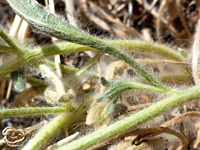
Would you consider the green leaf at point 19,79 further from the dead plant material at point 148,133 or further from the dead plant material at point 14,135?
the dead plant material at point 148,133

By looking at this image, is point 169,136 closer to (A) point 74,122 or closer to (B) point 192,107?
(B) point 192,107

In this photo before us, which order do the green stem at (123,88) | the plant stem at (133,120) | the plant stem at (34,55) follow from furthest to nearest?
the plant stem at (34,55)
the green stem at (123,88)
the plant stem at (133,120)

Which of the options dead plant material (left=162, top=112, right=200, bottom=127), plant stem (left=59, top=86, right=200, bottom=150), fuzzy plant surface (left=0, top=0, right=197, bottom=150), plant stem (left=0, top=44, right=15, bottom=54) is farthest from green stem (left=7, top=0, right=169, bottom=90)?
dead plant material (left=162, top=112, right=200, bottom=127)

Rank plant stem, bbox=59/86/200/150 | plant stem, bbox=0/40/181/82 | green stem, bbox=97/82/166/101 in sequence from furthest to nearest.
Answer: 1. plant stem, bbox=0/40/181/82
2. green stem, bbox=97/82/166/101
3. plant stem, bbox=59/86/200/150

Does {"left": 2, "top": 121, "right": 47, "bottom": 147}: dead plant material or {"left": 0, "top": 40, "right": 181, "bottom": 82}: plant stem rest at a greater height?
{"left": 0, "top": 40, "right": 181, "bottom": 82}: plant stem

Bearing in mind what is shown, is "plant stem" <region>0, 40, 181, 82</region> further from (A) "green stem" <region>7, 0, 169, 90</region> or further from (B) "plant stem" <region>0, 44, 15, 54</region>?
(A) "green stem" <region>7, 0, 169, 90</region>

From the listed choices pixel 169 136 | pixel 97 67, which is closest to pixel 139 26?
pixel 97 67

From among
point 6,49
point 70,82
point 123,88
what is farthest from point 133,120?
point 6,49

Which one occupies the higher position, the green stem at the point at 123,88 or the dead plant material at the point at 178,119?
the green stem at the point at 123,88

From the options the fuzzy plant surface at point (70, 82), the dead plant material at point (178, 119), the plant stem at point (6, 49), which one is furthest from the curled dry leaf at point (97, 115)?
the plant stem at point (6, 49)
